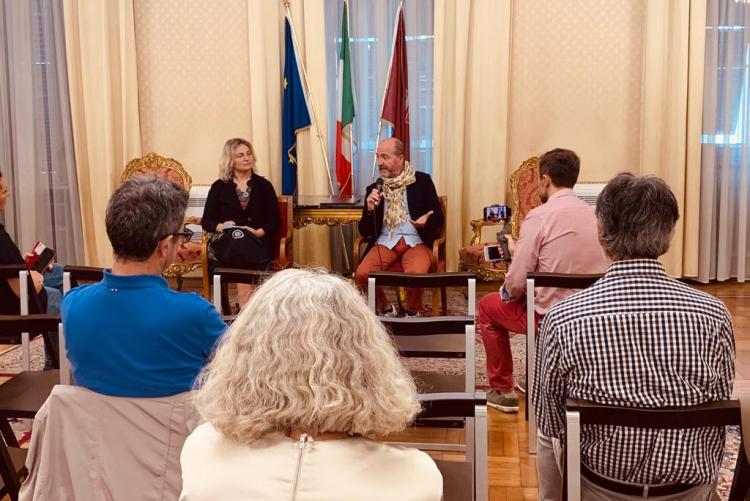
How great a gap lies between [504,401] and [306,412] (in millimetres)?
2808

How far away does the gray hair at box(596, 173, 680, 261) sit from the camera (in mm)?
2113

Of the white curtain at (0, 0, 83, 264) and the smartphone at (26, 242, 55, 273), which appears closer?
the smartphone at (26, 242, 55, 273)

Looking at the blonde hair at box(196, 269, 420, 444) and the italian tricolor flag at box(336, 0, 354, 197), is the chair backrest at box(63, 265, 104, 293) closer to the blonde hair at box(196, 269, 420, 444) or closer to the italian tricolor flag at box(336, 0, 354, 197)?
the blonde hair at box(196, 269, 420, 444)

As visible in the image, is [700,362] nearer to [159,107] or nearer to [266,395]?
[266,395]

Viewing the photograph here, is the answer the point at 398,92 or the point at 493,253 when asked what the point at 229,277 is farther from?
the point at 398,92

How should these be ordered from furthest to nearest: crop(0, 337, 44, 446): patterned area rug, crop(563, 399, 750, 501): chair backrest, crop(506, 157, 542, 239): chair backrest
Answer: crop(506, 157, 542, 239): chair backrest
crop(0, 337, 44, 446): patterned area rug
crop(563, 399, 750, 501): chair backrest

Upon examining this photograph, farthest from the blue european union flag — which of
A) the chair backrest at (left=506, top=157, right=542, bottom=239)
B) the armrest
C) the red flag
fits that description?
the chair backrest at (left=506, top=157, right=542, bottom=239)

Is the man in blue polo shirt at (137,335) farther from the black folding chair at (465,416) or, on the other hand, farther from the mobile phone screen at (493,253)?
the mobile phone screen at (493,253)

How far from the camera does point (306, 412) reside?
1223mm

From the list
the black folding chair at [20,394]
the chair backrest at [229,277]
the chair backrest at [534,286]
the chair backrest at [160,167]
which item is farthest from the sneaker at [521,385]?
the chair backrest at [160,167]

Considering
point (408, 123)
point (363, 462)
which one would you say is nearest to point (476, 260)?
point (408, 123)

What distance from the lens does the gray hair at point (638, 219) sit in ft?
6.93

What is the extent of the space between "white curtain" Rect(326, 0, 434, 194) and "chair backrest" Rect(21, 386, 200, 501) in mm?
5109

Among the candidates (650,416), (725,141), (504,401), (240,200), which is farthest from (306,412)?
(725,141)
